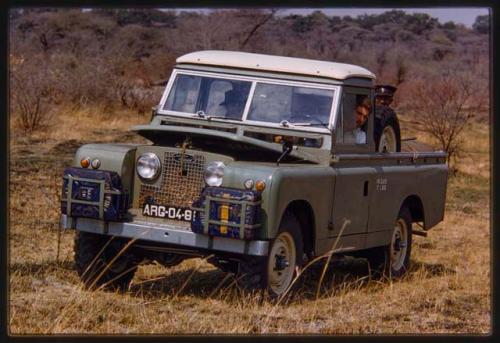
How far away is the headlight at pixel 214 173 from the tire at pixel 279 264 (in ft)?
1.85

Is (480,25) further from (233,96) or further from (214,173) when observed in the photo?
(214,173)

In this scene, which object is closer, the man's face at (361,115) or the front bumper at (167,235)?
the front bumper at (167,235)

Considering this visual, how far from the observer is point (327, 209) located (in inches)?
340

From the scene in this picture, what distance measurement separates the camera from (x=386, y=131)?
34.0ft

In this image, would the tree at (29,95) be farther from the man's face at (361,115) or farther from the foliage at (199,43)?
the man's face at (361,115)

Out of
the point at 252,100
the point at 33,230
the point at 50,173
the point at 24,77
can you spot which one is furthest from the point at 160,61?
the point at 252,100

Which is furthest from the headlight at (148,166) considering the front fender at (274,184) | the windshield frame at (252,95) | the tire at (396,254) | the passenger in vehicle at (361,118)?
the tire at (396,254)

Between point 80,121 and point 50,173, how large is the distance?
19.5 ft

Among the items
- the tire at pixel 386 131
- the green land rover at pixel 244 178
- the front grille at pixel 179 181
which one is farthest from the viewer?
the tire at pixel 386 131

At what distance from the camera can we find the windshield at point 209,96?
9164 mm

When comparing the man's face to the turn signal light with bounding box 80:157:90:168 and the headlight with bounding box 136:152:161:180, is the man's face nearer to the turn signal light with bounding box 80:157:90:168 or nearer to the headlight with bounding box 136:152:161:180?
the headlight with bounding box 136:152:161:180

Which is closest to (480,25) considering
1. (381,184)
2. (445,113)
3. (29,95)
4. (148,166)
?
(445,113)

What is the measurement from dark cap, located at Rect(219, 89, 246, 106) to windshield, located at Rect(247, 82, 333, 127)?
0.12m

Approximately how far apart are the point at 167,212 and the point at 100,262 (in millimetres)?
778
